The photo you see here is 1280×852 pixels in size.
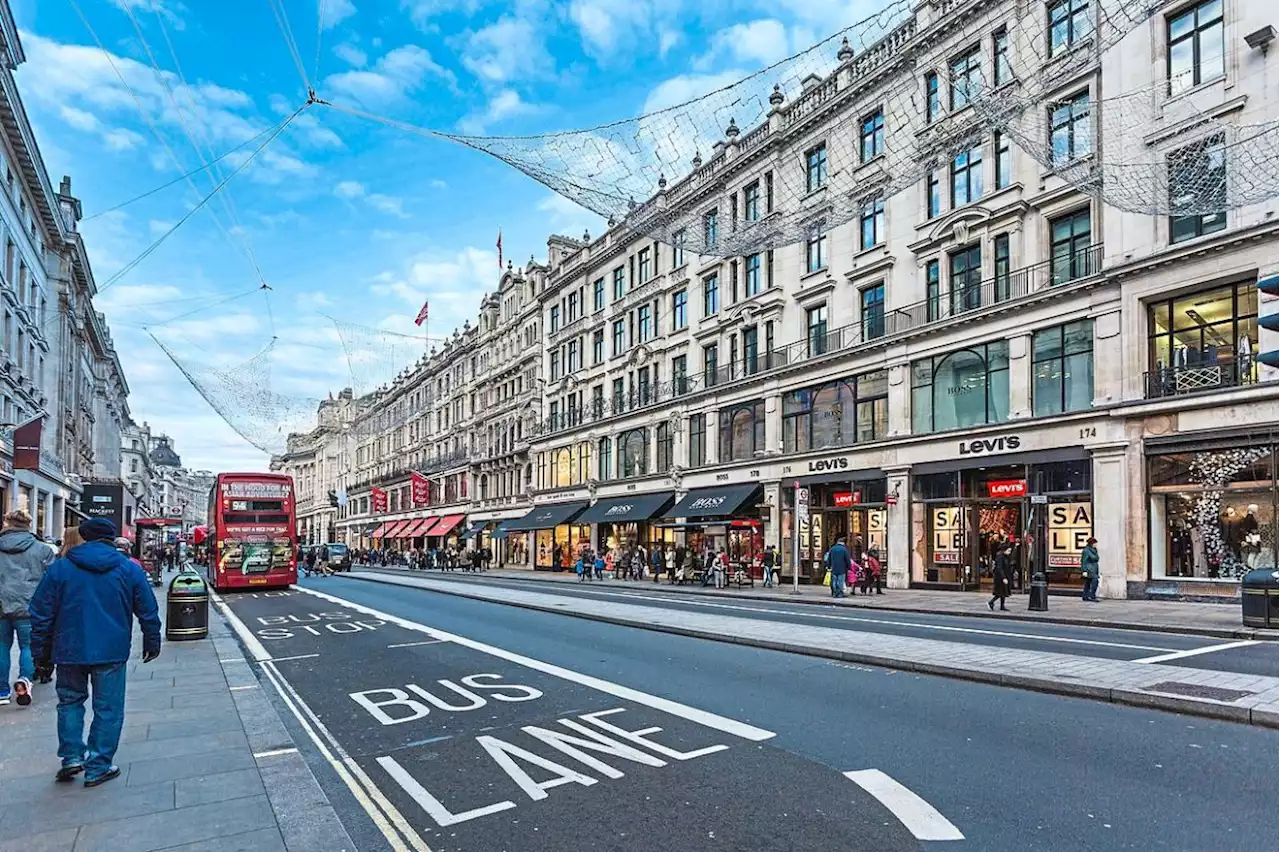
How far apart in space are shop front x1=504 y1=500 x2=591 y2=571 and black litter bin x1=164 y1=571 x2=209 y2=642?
105ft

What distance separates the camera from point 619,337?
46.1 metres

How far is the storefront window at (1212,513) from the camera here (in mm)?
19234

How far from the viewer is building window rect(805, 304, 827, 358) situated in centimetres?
3169

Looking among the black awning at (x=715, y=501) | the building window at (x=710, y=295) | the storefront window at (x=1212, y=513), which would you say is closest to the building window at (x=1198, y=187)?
the storefront window at (x=1212, y=513)

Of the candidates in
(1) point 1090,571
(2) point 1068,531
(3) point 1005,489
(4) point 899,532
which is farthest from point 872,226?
(1) point 1090,571

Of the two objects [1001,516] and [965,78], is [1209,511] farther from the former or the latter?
[965,78]

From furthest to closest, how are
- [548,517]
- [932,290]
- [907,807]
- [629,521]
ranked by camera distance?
[548,517]
[629,521]
[932,290]
[907,807]

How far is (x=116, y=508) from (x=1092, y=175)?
36256 millimetres

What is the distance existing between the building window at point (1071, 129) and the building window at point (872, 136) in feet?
21.2

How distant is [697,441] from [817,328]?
Answer: 928 cm

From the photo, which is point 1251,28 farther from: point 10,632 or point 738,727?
point 10,632

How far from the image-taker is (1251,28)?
19.5 meters

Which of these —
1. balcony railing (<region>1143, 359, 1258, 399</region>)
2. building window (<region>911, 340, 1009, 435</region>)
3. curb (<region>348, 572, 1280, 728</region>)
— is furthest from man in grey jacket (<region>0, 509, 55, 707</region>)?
building window (<region>911, 340, 1009, 435</region>)

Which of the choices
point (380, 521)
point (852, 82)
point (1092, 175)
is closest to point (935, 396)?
point (1092, 175)
